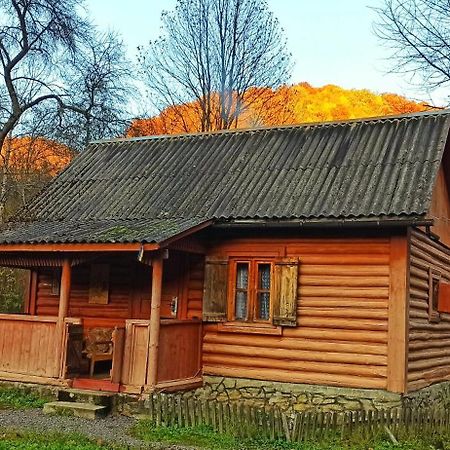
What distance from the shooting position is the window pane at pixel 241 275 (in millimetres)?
12797

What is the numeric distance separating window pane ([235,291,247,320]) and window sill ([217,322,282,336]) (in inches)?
7.1

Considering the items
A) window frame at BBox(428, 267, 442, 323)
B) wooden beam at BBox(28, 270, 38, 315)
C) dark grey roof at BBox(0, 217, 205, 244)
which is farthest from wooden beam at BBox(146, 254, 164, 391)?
window frame at BBox(428, 267, 442, 323)

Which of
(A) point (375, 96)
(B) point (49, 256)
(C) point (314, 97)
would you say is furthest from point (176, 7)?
(B) point (49, 256)

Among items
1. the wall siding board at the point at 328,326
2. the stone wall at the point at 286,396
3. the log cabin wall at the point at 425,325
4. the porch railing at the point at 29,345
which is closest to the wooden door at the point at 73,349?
the porch railing at the point at 29,345

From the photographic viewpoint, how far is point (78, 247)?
11828 mm

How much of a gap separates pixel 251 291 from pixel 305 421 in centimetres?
362

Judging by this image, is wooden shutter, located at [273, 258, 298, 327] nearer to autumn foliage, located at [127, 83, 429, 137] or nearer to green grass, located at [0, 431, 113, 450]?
green grass, located at [0, 431, 113, 450]

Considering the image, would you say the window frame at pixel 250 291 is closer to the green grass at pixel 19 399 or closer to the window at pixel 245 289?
the window at pixel 245 289

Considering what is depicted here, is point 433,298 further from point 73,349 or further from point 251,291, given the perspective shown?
point 73,349

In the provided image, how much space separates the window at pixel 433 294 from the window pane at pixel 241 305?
3634 millimetres

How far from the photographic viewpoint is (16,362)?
1270cm

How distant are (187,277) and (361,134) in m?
5.02

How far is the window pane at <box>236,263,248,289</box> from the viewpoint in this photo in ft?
42.0

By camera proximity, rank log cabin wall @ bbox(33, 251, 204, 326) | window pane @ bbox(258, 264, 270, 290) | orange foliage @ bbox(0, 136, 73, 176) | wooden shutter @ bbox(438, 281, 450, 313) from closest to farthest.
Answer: window pane @ bbox(258, 264, 270, 290) → log cabin wall @ bbox(33, 251, 204, 326) → wooden shutter @ bbox(438, 281, 450, 313) → orange foliage @ bbox(0, 136, 73, 176)
